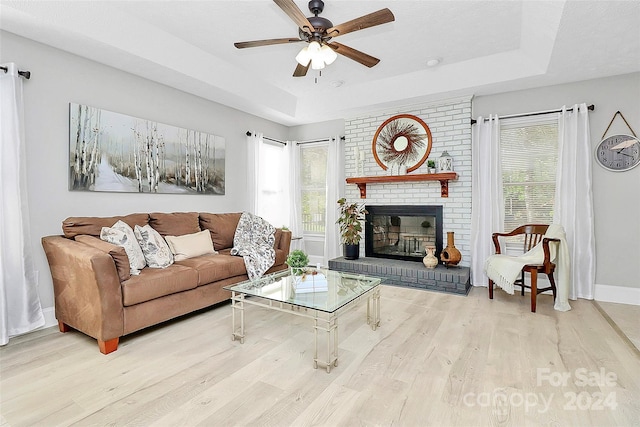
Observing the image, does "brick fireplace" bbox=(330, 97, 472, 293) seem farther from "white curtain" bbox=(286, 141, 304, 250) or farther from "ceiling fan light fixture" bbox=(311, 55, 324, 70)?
"ceiling fan light fixture" bbox=(311, 55, 324, 70)

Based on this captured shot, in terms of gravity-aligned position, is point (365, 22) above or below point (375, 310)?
above

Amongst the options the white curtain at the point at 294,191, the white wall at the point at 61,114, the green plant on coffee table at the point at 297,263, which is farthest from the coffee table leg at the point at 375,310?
the white curtain at the point at 294,191

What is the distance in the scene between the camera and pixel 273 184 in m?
5.45

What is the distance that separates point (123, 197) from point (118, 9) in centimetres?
174

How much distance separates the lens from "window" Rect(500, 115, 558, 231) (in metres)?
3.84

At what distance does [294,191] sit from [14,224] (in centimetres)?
372

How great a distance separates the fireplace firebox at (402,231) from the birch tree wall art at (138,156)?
238 centimetres

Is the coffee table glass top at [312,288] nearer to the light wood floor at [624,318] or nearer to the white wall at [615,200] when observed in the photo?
the light wood floor at [624,318]

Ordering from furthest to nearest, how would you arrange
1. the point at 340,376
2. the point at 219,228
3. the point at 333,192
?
the point at 333,192, the point at 219,228, the point at 340,376

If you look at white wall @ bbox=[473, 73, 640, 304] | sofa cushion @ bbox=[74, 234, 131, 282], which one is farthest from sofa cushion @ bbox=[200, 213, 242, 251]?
white wall @ bbox=[473, 73, 640, 304]

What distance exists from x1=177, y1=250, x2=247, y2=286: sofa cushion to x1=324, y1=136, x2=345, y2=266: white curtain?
216 centimetres

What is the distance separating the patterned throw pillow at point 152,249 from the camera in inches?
113

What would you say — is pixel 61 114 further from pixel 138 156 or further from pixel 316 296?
pixel 316 296

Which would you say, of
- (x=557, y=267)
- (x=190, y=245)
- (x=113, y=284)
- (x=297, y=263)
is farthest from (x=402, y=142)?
(x=113, y=284)
